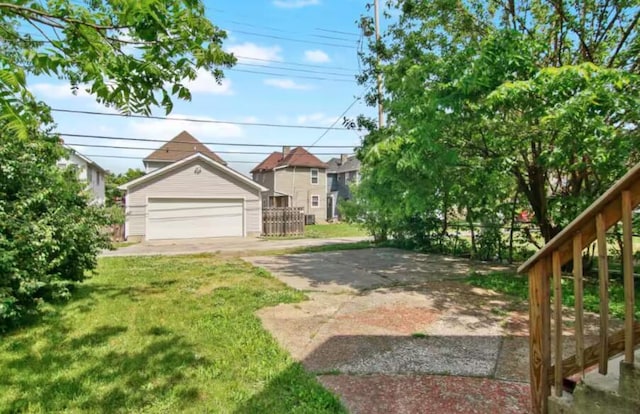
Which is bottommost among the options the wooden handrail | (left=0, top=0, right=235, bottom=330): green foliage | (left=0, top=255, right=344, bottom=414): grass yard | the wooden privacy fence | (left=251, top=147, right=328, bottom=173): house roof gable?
(left=0, top=255, right=344, bottom=414): grass yard

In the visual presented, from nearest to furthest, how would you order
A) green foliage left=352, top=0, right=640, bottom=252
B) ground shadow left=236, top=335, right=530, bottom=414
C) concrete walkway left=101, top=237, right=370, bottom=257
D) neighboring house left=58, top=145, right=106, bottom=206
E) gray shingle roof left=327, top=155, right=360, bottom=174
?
ground shadow left=236, top=335, right=530, bottom=414
green foliage left=352, top=0, right=640, bottom=252
concrete walkway left=101, top=237, right=370, bottom=257
neighboring house left=58, top=145, right=106, bottom=206
gray shingle roof left=327, top=155, right=360, bottom=174

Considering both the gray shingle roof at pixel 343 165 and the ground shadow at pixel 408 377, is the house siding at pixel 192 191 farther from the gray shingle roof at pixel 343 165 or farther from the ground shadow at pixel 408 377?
the ground shadow at pixel 408 377

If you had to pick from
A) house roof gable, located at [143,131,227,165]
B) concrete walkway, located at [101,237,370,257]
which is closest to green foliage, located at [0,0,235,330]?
concrete walkway, located at [101,237,370,257]

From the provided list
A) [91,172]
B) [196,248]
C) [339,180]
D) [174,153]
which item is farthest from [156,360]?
[339,180]

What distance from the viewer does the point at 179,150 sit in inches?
1014

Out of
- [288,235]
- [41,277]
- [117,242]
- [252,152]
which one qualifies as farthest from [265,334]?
[252,152]

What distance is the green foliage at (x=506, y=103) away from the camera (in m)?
4.30

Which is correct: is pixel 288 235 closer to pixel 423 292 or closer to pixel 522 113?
pixel 423 292

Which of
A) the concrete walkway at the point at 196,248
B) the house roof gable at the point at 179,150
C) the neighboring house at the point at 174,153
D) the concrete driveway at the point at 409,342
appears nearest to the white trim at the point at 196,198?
the concrete walkway at the point at 196,248

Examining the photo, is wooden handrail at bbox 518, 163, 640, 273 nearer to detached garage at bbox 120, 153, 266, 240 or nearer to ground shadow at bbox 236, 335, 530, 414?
ground shadow at bbox 236, 335, 530, 414

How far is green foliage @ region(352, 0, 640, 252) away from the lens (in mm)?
4305

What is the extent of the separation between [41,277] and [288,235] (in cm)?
1440

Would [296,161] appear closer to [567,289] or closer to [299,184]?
[299,184]

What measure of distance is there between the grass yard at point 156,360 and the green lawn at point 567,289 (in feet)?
11.2
